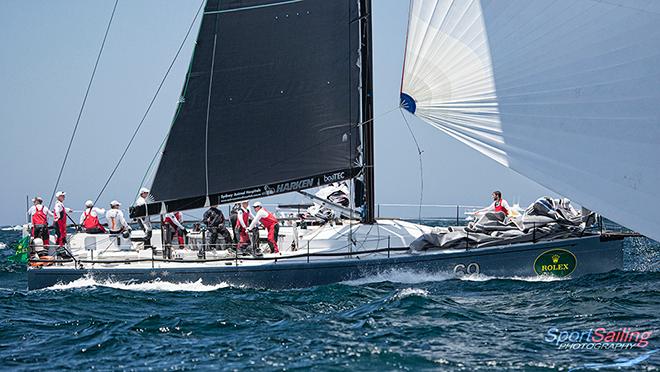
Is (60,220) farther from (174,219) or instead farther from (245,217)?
(245,217)

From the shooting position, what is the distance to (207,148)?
16.1 metres

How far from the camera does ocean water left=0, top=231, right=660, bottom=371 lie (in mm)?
9141

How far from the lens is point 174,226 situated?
1673cm

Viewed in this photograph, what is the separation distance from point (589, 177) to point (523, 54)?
2.88 metres

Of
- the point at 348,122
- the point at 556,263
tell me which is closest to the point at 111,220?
the point at 348,122

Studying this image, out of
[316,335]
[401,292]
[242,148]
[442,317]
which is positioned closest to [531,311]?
[442,317]

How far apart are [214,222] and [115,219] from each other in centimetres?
212

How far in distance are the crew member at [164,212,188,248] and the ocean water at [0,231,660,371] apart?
2.00 metres

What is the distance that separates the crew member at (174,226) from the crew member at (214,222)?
61 centimetres

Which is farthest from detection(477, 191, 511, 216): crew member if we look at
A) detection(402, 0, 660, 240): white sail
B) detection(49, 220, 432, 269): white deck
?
detection(402, 0, 660, 240): white sail

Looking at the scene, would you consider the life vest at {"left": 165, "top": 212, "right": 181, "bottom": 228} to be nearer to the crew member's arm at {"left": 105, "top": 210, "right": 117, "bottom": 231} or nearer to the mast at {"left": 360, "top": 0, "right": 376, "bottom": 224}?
the crew member's arm at {"left": 105, "top": 210, "right": 117, "bottom": 231}

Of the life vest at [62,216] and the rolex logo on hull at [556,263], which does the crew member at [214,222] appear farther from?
the rolex logo on hull at [556,263]

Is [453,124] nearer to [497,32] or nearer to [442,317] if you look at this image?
[497,32]

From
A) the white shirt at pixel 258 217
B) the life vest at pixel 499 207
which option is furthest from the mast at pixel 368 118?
the life vest at pixel 499 207
